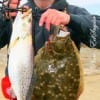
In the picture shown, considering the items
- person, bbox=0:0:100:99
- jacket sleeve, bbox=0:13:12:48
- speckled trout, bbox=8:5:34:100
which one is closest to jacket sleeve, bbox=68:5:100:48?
person, bbox=0:0:100:99

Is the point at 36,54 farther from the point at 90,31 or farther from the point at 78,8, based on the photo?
the point at 78,8

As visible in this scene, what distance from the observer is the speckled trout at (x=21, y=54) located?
3680 millimetres

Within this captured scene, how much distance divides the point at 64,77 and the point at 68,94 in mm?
158

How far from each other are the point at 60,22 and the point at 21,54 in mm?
398

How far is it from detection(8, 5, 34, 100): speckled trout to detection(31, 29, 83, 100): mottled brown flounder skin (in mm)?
82

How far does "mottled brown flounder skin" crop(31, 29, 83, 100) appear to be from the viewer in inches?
149

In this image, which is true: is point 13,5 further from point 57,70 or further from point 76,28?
point 57,70

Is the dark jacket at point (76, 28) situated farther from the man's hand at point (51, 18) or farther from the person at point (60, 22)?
the man's hand at point (51, 18)

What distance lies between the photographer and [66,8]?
4695mm

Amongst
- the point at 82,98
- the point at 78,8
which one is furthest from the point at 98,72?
the point at 78,8

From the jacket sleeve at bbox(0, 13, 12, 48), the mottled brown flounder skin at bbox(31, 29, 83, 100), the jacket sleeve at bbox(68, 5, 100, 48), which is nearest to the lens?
the mottled brown flounder skin at bbox(31, 29, 83, 100)

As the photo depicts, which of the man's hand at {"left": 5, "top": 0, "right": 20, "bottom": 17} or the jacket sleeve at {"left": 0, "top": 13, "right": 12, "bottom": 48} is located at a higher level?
the man's hand at {"left": 5, "top": 0, "right": 20, "bottom": 17}

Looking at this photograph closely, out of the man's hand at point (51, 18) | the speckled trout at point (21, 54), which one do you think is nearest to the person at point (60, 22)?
the man's hand at point (51, 18)

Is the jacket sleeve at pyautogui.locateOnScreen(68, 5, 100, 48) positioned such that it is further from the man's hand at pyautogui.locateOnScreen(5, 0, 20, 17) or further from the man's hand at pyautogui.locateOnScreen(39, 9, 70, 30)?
the man's hand at pyautogui.locateOnScreen(5, 0, 20, 17)
